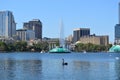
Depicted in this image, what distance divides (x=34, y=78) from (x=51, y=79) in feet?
8.70

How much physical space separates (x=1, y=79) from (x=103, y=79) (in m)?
14.2

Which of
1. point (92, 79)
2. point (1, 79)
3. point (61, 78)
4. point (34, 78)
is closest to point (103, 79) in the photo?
point (92, 79)

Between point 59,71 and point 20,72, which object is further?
point 59,71

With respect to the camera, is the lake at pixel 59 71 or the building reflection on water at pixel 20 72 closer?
the building reflection on water at pixel 20 72

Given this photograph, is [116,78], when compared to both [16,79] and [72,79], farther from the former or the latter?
[16,79]

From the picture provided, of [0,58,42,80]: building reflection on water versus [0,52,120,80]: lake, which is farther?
[0,52,120,80]: lake

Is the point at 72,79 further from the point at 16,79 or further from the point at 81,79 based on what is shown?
the point at 16,79

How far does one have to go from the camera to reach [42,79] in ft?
181

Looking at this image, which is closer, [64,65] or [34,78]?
[34,78]

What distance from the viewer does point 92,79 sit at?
55.0m

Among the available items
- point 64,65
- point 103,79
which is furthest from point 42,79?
point 64,65

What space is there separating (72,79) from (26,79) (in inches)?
252

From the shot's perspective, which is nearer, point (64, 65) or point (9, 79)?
point (9, 79)

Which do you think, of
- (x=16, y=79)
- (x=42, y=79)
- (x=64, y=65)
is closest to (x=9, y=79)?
(x=16, y=79)
